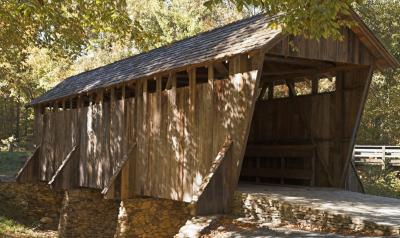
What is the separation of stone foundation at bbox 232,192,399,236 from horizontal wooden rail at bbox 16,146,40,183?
521 inches

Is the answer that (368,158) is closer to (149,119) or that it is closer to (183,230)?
(149,119)

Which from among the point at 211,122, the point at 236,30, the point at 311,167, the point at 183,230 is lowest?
the point at 183,230

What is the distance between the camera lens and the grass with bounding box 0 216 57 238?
18022 mm

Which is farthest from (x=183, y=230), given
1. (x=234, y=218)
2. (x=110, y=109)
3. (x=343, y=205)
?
(x=110, y=109)

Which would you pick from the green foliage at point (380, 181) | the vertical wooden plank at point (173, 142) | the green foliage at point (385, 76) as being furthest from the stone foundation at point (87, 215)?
the green foliage at point (385, 76)

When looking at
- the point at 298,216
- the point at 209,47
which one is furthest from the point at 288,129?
the point at 298,216

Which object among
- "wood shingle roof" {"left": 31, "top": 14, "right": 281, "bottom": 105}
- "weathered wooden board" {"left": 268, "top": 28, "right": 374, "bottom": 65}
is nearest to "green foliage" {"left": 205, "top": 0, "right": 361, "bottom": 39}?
"wood shingle roof" {"left": 31, "top": 14, "right": 281, "bottom": 105}

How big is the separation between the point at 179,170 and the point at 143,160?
188cm

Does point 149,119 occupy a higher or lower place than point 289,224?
higher

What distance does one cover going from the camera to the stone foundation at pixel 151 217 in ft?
44.1

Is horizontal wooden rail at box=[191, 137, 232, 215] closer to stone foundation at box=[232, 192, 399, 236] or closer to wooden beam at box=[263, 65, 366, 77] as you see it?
stone foundation at box=[232, 192, 399, 236]

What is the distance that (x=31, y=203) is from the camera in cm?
2139

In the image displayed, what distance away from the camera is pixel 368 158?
1121 inches

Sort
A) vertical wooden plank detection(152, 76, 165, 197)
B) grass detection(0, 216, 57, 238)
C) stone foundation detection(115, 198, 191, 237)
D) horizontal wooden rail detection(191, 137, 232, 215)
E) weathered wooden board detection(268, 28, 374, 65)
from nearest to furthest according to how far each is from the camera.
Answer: horizontal wooden rail detection(191, 137, 232, 215), weathered wooden board detection(268, 28, 374, 65), vertical wooden plank detection(152, 76, 165, 197), stone foundation detection(115, 198, 191, 237), grass detection(0, 216, 57, 238)
